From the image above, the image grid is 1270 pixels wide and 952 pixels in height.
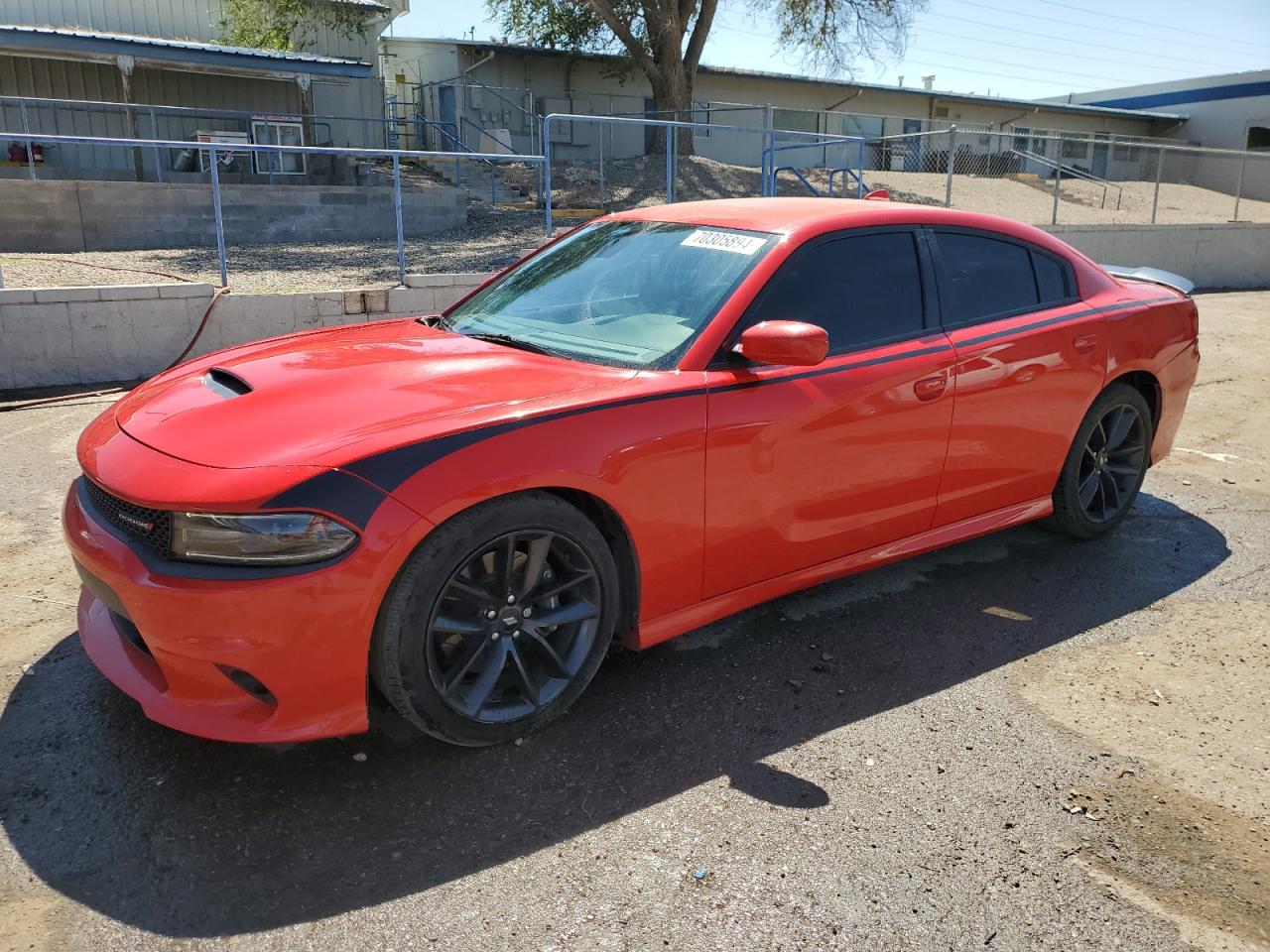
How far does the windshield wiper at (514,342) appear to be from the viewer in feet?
11.1

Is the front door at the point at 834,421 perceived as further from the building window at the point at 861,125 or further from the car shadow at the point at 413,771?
the building window at the point at 861,125

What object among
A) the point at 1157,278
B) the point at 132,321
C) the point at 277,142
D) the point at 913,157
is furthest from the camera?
the point at 913,157

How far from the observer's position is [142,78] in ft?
65.6

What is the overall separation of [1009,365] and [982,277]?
41 cm

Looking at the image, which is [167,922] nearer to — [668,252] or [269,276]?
[668,252]

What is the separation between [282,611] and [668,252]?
6.52ft

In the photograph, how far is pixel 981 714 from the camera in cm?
325

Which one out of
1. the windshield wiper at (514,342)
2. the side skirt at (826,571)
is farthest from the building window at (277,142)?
the side skirt at (826,571)

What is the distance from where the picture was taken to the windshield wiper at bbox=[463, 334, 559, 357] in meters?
3.40

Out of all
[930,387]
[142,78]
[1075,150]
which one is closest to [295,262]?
[142,78]

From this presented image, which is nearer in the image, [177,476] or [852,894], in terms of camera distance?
[852,894]

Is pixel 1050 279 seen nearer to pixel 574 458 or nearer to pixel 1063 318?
pixel 1063 318

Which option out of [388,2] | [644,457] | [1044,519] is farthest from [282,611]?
[388,2]

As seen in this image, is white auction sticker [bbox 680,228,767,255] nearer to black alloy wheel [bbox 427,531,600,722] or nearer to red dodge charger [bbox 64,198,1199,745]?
red dodge charger [bbox 64,198,1199,745]
